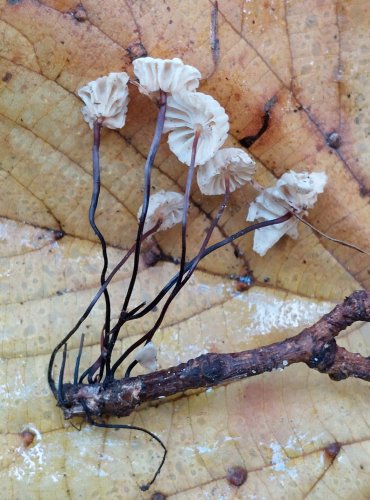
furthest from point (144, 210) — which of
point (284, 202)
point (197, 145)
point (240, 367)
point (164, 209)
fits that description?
point (240, 367)

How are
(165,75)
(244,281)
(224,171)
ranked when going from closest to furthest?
(165,75) < (224,171) < (244,281)

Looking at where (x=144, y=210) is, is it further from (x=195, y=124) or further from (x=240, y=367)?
(x=240, y=367)

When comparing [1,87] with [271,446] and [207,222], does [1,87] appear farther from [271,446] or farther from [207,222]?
[271,446]

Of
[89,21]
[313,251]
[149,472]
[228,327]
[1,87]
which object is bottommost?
[149,472]

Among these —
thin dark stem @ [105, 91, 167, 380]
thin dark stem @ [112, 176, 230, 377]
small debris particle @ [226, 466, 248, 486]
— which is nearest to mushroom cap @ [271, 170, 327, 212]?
thin dark stem @ [112, 176, 230, 377]

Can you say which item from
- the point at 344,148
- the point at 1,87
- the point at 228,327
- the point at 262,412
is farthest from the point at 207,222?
the point at 1,87
